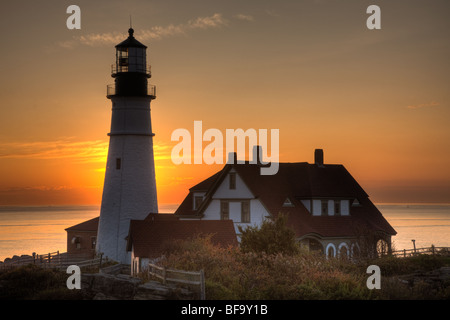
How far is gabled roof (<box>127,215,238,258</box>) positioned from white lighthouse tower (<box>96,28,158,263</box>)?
18.3 ft

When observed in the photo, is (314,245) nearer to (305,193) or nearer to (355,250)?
(355,250)

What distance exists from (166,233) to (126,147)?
985cm

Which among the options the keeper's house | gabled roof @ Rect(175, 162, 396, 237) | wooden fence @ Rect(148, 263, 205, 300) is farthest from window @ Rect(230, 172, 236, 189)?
wooden fence @ Rect(148, 263, 205, 300)

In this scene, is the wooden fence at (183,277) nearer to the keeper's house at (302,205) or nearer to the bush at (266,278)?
the bush at (266,278)

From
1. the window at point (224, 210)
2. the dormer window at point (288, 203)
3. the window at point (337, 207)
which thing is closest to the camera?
the window at point (224, 210)

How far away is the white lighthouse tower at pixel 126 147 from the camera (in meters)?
42.1

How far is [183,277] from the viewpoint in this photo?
72.1 feet

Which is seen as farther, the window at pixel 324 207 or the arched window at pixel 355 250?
the window at pixel 324 207

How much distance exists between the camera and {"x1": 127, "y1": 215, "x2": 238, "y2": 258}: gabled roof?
111 ft

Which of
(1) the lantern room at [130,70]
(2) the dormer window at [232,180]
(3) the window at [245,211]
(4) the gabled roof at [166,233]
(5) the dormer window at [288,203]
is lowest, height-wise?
(4) the gabled roof at [166,233]

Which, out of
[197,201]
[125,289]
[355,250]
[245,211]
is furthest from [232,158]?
[125,289]

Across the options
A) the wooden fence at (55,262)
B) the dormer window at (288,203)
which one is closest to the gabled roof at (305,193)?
the dormer window at (288,203)
